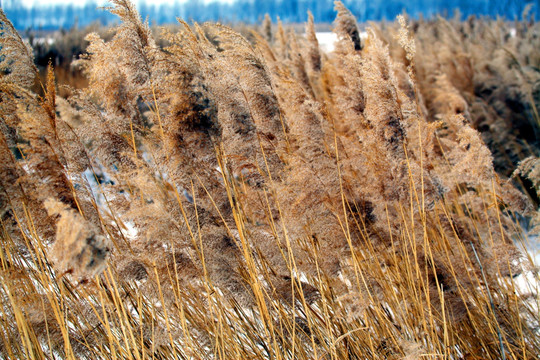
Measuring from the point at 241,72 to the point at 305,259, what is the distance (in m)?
1.07

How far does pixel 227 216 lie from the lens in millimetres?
1758

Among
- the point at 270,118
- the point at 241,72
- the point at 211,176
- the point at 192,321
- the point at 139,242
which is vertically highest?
the point at 241,72

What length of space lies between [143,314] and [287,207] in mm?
967

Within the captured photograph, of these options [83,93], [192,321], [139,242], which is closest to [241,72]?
[83,93]

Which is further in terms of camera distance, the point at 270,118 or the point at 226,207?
the point at 270,118

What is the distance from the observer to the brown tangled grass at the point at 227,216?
154 cm

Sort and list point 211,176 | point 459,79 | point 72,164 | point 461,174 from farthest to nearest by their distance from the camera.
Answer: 1. point 459,79
2. point 461,174
3. point 211,176
4. point 72,164

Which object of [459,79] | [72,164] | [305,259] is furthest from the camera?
[459,79]

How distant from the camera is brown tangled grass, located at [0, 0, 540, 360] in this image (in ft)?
5.04

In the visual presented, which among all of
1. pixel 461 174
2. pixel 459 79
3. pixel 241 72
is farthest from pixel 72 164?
pixel 459 79

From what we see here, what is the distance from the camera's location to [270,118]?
1964 millimetres

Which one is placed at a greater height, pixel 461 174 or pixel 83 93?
pixel 83 93

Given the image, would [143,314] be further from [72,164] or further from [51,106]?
[51,106]

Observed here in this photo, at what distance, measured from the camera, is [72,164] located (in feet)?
5.27
